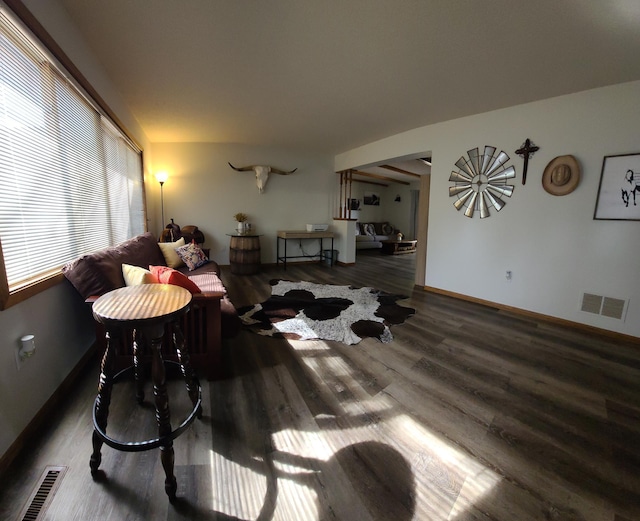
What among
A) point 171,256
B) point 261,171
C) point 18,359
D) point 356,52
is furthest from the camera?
point 261,171

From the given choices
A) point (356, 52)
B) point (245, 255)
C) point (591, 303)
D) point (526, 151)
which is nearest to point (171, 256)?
point (245, 255)

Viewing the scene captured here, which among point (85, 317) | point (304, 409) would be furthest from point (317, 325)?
point (85, 317)

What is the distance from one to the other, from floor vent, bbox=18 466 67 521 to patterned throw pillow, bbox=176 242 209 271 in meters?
2.19

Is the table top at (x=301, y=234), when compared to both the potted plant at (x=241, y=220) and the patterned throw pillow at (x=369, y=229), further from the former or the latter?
the patterned throw pillow at (x=369, y=229)

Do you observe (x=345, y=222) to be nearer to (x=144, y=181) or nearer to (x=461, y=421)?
(x=144, y=181)

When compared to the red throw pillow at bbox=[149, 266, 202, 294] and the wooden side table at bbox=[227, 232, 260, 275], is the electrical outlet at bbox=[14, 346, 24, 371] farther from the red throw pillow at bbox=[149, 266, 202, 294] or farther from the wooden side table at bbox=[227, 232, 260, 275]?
the wooden side table at bbox=[227, 232, 260, 275]

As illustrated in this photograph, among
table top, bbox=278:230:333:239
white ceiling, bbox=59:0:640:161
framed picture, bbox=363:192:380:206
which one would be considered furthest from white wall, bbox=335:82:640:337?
framed picture, bbox=363:192:380:206

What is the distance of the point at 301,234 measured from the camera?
213 inches

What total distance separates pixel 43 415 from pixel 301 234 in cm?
440

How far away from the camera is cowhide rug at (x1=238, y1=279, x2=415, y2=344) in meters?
2.46

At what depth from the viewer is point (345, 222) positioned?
19.0 feet

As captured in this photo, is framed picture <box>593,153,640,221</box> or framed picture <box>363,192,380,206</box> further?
framed picture <box>363,192,380,206</box>

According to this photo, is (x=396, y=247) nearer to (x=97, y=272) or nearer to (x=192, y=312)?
(x=192, y=312)

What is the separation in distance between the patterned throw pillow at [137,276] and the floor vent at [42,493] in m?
0.84
